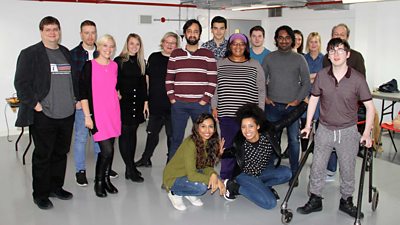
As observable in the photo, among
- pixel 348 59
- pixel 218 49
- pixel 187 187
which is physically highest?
pixel 218 49

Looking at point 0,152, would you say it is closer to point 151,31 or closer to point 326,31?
point 151,31

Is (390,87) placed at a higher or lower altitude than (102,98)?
lower

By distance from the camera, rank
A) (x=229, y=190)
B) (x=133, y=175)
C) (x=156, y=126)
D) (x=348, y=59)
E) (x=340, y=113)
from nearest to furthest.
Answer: (x=340, y=113) < (x=229, y=190) < (x=348, y=59) < (x=133, y=175) < (x=156, y=126)

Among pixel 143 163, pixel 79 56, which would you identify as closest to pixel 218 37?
pixel 79 56

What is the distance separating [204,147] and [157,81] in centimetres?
106

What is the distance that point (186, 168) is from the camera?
10.9ft

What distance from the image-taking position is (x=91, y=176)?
4402 mm

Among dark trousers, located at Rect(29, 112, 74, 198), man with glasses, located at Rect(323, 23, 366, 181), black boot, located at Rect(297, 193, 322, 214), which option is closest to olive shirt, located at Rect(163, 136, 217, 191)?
black boot, located at Rect(297, 193, 322, 214)

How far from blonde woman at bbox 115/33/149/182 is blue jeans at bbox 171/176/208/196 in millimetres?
790

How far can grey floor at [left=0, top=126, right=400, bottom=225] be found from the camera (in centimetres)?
332

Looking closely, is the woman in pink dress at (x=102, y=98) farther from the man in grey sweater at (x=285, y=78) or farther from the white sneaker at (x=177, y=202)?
the man in grey sweater at (x=285, y=78)

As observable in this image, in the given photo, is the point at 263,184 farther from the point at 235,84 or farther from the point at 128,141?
the point at 128,141

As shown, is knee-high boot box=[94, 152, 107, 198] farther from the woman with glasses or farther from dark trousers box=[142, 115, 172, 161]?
the woman with glasses

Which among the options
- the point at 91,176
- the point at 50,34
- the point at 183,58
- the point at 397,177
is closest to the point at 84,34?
the point at 50,34
